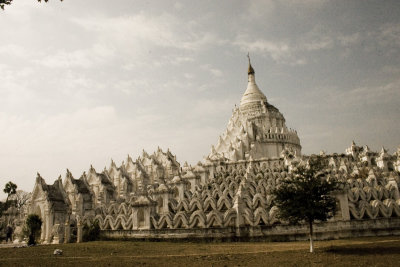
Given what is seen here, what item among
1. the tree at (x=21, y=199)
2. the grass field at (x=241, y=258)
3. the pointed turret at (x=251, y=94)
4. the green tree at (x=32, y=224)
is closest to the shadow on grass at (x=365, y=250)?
the grass field at (x=241, y=258)

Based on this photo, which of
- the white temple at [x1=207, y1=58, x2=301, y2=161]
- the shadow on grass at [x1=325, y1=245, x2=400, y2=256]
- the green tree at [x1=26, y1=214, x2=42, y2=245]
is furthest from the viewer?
the white temple at [x1=207, y1=58, x2=301, y2=161]

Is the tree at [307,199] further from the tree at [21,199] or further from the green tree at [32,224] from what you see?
the tree at [21,199]

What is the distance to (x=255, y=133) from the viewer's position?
239 feet

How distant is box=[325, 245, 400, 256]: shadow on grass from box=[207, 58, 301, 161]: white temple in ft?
146

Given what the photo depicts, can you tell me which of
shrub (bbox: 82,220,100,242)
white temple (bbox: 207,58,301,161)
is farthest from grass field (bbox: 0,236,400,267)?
white temple (bbox: 207,58,301,161)

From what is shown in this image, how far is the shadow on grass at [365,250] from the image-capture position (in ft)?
53.2

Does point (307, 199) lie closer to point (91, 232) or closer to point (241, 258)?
point (241, 258)

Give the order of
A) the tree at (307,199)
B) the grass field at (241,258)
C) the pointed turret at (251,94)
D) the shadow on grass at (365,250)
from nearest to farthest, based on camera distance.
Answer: the grass field at (241,258), the shadow on grass at (365,250), the tree at (307,199), the pointed turret at (251,94)

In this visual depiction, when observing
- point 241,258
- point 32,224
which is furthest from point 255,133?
point 241,258

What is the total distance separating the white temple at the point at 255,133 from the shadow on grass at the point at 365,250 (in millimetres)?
44523

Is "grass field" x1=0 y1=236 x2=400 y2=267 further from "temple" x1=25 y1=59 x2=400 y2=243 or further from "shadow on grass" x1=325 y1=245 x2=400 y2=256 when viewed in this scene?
"temple" x1=25 y1=59 x2=400 y2=243

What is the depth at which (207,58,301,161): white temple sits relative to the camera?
2635 inches

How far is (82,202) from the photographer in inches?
1602

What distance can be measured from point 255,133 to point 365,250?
56450mm
